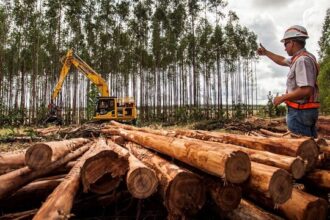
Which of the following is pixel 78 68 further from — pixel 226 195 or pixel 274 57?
pixel 226 195

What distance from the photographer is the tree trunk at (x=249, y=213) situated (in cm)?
304

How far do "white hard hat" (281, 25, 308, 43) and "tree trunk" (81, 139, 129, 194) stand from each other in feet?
8.29

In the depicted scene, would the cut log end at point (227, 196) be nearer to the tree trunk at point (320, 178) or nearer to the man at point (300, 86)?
the tree trunk at point (320, 178)

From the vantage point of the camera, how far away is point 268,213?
3121mm

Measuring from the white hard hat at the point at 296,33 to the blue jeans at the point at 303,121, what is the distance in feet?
2.88

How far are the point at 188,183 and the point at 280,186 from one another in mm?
760

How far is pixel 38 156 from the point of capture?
3.45 m

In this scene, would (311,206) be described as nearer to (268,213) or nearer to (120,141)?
(268,213)

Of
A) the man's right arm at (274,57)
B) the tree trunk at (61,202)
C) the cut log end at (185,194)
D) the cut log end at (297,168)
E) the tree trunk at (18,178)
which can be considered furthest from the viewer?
the man's right arm at (274,57)

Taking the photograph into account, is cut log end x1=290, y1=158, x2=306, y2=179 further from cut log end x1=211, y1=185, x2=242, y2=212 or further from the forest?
the forest

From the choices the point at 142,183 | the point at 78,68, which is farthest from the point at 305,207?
the point at 78,68

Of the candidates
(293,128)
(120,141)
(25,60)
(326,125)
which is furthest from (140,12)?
(293,128)

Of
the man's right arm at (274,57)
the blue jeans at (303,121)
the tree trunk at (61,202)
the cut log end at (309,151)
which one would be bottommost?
the tree trunk at (61,202)

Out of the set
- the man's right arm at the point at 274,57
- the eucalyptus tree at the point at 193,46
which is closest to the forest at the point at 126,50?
the eucalyptus tree at the point at 193,46
